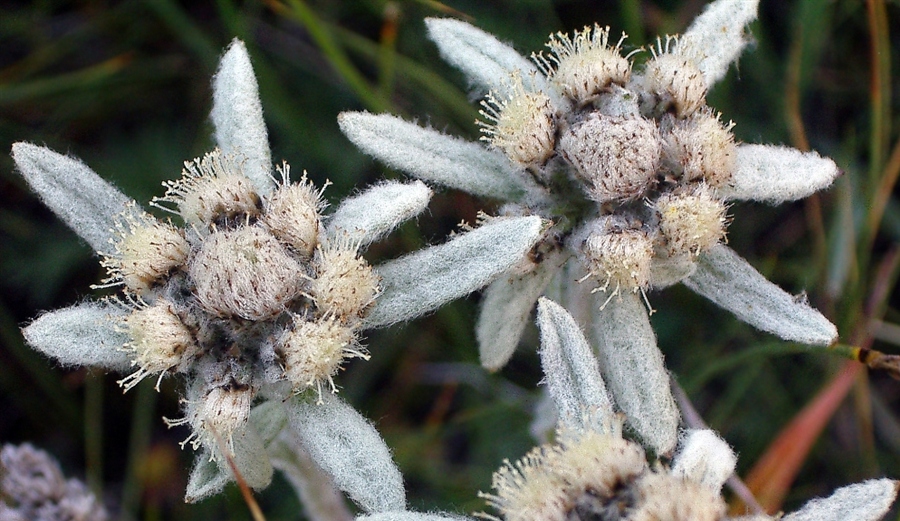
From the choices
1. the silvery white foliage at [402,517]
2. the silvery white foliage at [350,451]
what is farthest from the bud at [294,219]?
the silvery white foliage at [402,517]

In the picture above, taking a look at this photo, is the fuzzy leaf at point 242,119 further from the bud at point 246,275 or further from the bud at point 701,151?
the bud at point 701,151

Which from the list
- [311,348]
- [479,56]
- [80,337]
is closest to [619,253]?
[311,348]

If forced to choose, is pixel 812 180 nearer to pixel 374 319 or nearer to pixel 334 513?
pixel 374 319

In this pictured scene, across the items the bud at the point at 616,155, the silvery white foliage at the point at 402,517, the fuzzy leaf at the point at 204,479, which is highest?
the bud at the point at 616,155

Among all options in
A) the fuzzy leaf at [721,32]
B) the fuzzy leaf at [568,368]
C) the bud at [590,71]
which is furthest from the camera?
the fuzzy leaf at [721,32]

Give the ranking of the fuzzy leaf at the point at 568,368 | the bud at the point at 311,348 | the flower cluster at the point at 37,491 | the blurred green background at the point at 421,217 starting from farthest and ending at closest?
1. the blurred green background at the point at 421,217
2. the flower cluster at the point at 37,491
3. the fuzzy leaf at the point at 568,368
4. the bud at the point at 311,348

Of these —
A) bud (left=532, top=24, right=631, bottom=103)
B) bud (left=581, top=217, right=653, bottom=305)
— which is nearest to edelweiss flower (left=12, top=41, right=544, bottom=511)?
bud (left=581, top=217, right=653, bottom=305)

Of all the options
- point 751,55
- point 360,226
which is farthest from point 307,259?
point 751,55

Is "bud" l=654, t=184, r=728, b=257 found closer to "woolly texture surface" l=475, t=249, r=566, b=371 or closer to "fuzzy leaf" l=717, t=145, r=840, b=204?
"fuzzy leaf" l=717, t=145, r=840, b=204
